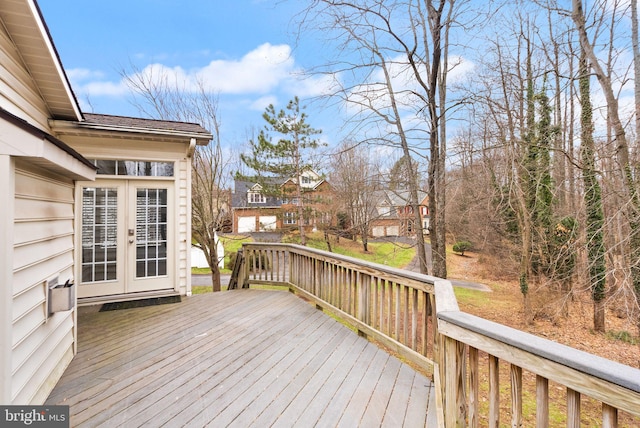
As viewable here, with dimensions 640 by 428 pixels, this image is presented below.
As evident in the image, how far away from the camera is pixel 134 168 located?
450 cm

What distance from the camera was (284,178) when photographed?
14688 millimetres

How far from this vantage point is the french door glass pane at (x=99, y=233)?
426 centimetres

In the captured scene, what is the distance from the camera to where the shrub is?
693 inches

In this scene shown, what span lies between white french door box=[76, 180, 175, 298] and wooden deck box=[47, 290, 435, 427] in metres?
0.77

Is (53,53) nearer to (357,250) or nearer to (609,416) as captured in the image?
(609,416)

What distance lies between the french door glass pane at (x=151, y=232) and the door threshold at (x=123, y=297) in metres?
0.28

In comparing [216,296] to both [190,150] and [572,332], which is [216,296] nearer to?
[190,150]

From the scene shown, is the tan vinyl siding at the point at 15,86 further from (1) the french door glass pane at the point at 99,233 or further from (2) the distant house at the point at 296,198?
(2) the distant house at the point at 296,198

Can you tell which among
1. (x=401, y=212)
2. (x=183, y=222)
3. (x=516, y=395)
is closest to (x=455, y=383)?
(x=516, y=395)

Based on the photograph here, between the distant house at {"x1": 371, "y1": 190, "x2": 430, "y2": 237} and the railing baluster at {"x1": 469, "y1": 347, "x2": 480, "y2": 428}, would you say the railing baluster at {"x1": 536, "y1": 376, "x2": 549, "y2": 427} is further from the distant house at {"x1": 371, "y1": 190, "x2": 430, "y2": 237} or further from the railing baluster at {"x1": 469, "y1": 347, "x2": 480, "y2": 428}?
the distant house at {"x1": 371, "y1": 190, "x2": 430, "y2": 237}

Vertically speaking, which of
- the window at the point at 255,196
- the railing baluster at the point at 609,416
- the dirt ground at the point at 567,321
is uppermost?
the window at the point at 255,196

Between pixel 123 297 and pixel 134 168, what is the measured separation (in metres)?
2.00

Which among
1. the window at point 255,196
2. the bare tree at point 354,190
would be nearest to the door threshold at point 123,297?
the bare tree at point 354,190

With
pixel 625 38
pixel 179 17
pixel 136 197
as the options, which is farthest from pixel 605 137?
pixel 179 17
